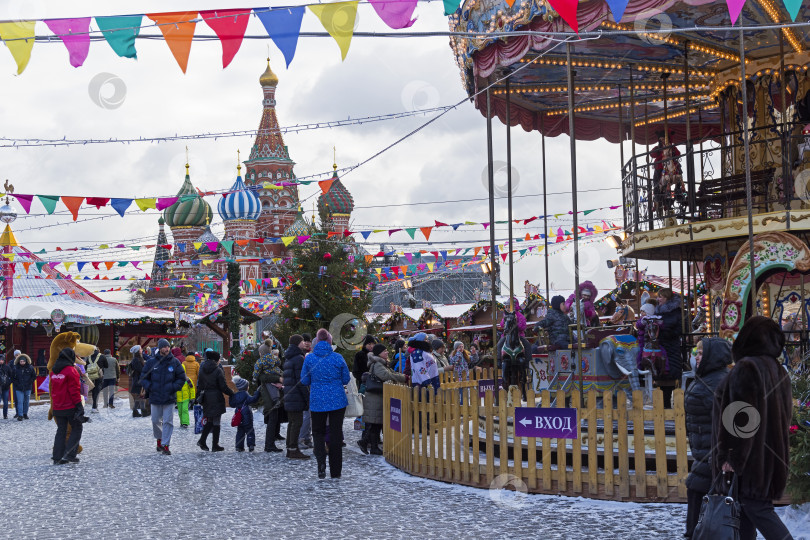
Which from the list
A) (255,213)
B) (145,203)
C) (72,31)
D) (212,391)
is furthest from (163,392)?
(255,213)

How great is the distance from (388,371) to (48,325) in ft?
98.0

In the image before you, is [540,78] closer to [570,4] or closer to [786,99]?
[786,99]

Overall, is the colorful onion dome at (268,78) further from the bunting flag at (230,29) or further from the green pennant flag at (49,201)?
the bunting flag at (230,29)

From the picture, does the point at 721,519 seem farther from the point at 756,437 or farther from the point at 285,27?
the point at 285,27

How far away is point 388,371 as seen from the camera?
43.2 ft

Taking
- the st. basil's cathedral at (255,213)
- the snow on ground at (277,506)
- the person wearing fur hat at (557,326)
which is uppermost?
the st. basil's cathedral at (255,213)

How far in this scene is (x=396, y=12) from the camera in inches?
332

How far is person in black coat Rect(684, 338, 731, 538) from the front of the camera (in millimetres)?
6367

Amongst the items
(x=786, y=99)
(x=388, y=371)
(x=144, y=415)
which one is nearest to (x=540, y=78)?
(x=786, y=99)

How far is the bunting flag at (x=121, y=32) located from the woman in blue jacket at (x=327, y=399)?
4.02 metres

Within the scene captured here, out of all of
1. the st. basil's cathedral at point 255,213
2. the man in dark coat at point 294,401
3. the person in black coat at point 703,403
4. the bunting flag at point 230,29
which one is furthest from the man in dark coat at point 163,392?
the st. basil's cathedral at point 255,213

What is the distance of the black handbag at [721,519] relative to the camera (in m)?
5.25

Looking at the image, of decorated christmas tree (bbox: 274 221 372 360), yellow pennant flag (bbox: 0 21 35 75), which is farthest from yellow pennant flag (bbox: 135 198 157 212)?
yellow pennant flag (bbox: 0 21 35 75)

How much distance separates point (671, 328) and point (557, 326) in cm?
146
